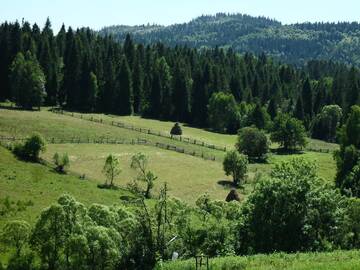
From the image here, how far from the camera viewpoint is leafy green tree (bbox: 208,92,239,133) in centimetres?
12006

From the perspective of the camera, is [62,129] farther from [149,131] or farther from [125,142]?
[149,131]

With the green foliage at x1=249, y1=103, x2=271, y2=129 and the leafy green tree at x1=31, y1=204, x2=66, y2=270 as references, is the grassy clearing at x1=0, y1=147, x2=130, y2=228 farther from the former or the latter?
the green foliage at x1=249, y1=103, x2=271, y2=129

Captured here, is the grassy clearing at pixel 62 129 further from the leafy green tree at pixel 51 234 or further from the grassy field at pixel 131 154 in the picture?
the leafy green tree at pixel 51 234

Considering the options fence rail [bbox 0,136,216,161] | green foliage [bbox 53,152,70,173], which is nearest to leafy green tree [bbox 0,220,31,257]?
green foliage [bbox 53,152,70,173]

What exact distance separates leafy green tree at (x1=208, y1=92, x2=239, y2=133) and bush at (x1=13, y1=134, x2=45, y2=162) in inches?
2267

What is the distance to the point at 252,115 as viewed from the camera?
397ft

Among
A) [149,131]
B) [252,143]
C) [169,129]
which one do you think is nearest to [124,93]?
[169,129]

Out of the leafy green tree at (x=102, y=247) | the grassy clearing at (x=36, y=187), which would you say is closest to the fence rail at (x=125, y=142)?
the grassy clearing at (x=36, y=187)

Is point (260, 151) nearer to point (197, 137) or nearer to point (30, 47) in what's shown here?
point (197, 137)

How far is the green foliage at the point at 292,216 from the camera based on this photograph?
3553cm

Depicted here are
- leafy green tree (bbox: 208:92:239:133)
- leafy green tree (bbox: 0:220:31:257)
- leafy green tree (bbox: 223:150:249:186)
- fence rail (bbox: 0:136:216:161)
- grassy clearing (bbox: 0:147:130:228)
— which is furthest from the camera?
leafy green tree (bbox: 208:92:239:133)

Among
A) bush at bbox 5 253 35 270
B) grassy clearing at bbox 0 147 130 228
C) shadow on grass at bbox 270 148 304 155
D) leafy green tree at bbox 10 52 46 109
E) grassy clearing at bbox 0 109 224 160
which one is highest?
leafy green tree at bbox 10 52 46 109

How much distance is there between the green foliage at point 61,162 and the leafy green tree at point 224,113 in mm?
57244

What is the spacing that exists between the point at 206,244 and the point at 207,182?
113 ft
